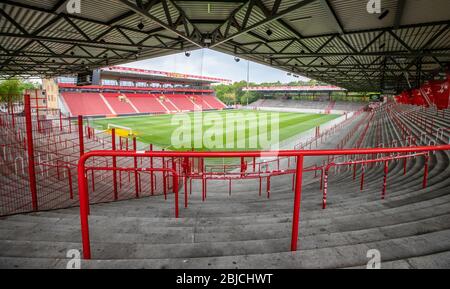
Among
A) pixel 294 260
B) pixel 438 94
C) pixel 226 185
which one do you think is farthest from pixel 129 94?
pixel 294 260

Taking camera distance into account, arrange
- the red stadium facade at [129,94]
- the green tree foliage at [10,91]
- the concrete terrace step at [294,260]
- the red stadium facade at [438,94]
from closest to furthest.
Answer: the concrete terrace step at [294,260], the green tree foliage at [10,91], the red stadium facade at [438,94], the red stadium facade at [129,94]

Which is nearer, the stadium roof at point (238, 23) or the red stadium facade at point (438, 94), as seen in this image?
the stadium roof at point (238, 23)

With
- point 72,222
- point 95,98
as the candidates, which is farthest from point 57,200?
point 95,98

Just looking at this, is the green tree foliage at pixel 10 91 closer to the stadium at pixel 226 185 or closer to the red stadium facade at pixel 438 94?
the stadium at pixel 226 185

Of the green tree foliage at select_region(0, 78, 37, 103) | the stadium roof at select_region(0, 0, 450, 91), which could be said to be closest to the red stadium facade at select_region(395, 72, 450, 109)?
the stadium roof at select_region(0, 0, 450, 91)

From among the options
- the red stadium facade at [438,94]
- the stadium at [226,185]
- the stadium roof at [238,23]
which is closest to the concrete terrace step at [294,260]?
the stadium at [226,185]

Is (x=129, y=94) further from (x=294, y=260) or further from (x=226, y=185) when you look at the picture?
(x=294, y=260)

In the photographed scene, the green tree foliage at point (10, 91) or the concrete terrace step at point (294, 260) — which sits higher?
the green tree foliage at point (10, 91)

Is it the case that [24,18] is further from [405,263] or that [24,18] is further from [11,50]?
[405,263]

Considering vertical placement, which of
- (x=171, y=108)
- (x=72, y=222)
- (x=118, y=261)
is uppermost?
(x=171, y=108)

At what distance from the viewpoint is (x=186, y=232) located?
3.24 meters

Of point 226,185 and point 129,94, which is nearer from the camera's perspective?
point 226,185

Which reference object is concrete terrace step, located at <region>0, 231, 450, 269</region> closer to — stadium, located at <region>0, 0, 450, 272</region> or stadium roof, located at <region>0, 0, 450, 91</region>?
stadium, located at <region>0, 0, 450, 272</region>
